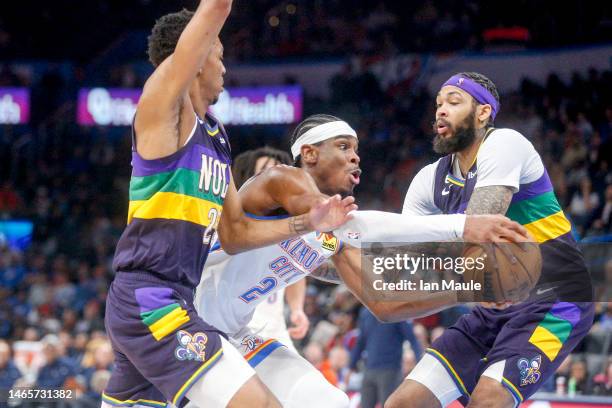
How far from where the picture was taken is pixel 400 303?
4.38 metres

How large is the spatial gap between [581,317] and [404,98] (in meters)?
11.7

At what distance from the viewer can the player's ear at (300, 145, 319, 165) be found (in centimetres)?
487

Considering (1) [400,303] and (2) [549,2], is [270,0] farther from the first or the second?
(1) [400,303]

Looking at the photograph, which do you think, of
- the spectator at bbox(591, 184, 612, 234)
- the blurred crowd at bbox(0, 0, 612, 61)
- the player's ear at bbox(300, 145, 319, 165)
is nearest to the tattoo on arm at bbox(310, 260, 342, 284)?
the player's ear at bbox(300, 145, 319, 165)

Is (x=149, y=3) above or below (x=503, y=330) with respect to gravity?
above

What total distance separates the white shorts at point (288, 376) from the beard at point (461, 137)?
139cm

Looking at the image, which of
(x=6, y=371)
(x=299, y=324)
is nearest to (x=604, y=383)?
(x=299, y=324)

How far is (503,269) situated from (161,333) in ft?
5.27

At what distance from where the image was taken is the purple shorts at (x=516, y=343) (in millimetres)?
4438

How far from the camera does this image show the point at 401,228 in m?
4.10

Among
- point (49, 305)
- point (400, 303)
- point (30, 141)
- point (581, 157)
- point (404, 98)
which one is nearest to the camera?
point (400, 303)

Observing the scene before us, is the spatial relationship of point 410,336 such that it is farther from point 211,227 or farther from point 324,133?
point 211,227

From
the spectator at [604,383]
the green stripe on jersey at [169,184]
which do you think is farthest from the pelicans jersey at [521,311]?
the spectator at [604,383]

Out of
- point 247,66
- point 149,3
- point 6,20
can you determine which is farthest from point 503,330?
point 6,20
